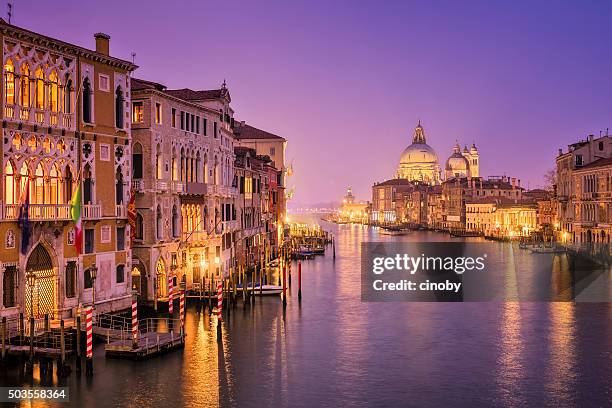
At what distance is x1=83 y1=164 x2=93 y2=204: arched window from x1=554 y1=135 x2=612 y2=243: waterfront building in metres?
37.5

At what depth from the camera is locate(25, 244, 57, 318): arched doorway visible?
21125 mm

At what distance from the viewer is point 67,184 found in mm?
22531

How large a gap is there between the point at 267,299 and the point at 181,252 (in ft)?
15.1

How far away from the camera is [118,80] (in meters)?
24.8

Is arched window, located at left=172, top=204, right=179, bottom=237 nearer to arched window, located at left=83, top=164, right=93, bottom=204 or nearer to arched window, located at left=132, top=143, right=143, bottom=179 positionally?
arched window, located at left=132, top=143, right=143, bottom=179

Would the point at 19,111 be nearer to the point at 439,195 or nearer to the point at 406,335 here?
the point at 406,335

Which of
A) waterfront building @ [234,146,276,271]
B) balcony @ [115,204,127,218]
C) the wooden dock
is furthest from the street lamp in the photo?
waterfront building @ [234,146,276,271]

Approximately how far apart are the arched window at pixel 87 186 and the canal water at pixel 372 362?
5104mm

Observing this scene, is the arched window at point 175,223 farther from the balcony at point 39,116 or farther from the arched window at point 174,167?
the balcony at point 39,116

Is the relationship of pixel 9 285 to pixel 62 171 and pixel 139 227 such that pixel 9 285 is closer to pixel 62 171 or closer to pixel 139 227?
pixel 62 171

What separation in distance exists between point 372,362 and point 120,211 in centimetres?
946

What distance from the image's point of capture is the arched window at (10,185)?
2034cm

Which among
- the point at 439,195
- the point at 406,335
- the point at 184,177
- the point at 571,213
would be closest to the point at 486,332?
the point at 406,335

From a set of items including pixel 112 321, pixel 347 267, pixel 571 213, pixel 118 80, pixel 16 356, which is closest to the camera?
pixel 16 356
